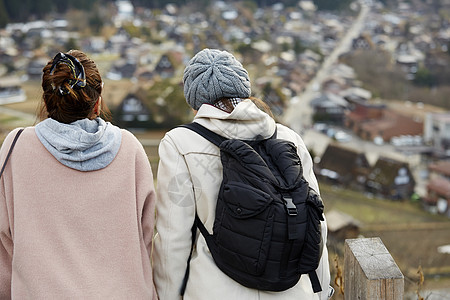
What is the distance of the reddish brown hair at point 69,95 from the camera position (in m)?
0.65

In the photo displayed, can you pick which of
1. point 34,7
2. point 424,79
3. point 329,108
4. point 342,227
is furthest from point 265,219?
point 34,7

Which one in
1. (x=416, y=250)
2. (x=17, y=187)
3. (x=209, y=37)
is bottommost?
(x=209, y=37)

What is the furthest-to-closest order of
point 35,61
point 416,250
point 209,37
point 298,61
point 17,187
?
point 209,37 < point 298,61 < point 35,61 < point 416,250 < point 17,187

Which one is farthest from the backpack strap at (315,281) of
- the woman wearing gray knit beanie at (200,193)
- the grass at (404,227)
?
the grass at (404,227)

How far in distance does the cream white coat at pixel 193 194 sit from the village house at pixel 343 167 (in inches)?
421

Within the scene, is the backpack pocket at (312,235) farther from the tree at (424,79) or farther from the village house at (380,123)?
the tree at (424,79)

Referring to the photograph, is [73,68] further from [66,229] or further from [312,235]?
[312,235]

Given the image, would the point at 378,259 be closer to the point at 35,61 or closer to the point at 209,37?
the point at 35,61

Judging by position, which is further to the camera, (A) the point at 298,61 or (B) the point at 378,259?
(A) the point at 298,61

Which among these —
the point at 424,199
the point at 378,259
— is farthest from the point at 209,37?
the point at 378,259

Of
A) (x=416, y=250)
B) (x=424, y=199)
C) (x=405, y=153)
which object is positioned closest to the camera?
(x=416, y=250)

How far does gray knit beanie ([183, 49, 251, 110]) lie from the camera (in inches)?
28.2

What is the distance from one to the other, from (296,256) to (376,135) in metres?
14.6

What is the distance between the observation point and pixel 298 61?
2089 cm
